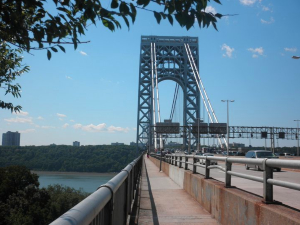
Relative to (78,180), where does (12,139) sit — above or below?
above

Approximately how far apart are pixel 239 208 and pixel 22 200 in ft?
136

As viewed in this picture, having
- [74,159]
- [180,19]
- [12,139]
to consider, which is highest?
[180,19]

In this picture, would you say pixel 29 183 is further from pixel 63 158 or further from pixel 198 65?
pixel 198 65

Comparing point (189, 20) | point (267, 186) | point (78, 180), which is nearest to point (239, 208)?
point (267, 186)

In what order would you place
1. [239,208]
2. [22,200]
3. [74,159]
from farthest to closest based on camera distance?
1. [74,159]
2. [22,200]
3. [239,208]

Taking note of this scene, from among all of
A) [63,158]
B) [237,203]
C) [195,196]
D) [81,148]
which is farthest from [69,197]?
[237,203]

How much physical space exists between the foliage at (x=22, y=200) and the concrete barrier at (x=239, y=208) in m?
35.4

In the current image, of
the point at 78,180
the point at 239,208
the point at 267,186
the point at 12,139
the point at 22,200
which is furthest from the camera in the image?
the point at 78,180

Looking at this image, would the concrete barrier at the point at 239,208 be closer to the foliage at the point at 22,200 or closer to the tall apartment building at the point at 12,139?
the tall apartment building at the point at 12,139

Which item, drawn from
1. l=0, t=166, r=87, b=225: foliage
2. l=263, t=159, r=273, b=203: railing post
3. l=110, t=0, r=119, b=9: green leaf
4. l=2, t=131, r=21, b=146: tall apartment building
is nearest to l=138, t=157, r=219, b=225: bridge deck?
l=263, t=159, r=273, b=203: railing post

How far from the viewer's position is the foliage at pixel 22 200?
133 feet

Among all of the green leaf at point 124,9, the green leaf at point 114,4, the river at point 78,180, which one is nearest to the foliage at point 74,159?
the river at point 78,180

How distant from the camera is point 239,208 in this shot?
5617 mm

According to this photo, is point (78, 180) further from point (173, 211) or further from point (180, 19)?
point (180, 19)
